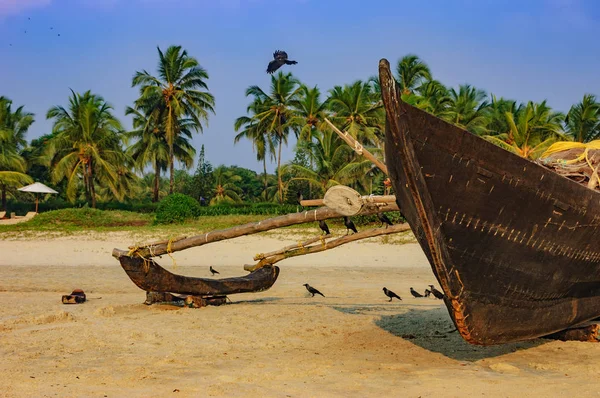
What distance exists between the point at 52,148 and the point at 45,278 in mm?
24427

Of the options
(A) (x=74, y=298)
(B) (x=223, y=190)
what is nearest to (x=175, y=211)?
(A) (x=74, y=298)

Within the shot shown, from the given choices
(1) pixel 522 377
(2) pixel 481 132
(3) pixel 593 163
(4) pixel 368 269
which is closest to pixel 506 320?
(1) pixel 522 377

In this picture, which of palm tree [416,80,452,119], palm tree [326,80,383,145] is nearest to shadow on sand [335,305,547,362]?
palm tree [326,80,383,145]

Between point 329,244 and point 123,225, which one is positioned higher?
point 329,244

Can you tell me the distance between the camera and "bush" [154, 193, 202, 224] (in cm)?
2644

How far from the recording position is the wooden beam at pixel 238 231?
285 inches

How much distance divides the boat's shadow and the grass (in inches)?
451

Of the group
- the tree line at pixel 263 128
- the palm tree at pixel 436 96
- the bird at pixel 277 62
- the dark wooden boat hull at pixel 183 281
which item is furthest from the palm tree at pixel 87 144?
the dark wooden boat hull at pixel 183 281

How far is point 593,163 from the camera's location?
7.38 meters

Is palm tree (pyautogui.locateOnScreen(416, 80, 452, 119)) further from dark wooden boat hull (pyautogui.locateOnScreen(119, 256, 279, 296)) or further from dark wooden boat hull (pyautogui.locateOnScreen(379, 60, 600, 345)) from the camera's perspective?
dark wooden boat hull (pyautogui.locateOnScreen(379, 60, 600, 345))

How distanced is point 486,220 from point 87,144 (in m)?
30.7

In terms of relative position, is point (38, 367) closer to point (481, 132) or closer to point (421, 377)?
point (421, 377)

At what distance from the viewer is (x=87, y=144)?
33.1 metres

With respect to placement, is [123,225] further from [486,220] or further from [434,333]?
[486,220]
